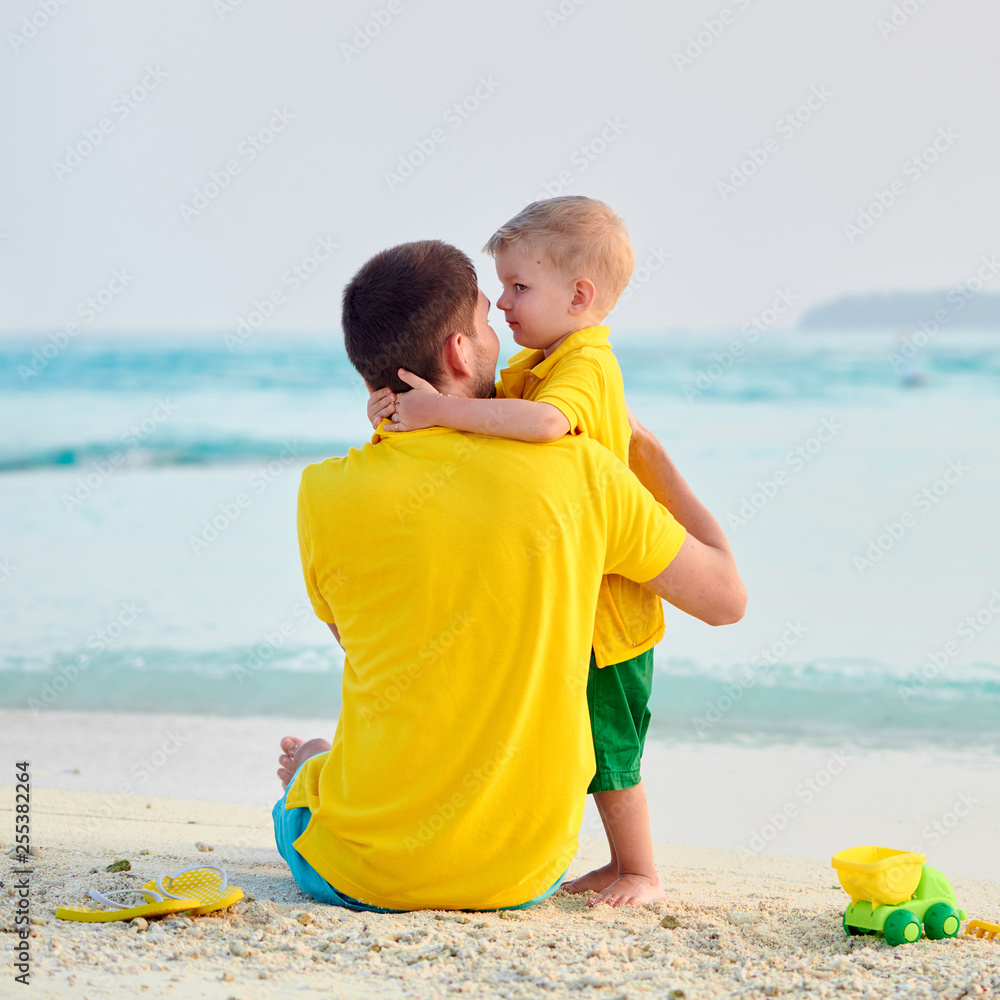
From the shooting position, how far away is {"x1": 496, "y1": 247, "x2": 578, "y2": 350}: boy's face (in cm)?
250

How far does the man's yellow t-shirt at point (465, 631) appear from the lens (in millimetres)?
1978

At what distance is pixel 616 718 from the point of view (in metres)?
2.37

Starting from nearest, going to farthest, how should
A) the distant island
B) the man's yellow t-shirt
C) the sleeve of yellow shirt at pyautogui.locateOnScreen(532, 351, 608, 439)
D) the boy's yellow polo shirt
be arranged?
the man's yellow t-shirt < the sleeve of yellow shirt at pyautogui.locateOnScreen(532, 351, 608, 439) < the boy's yellow polo shirt < the distant island

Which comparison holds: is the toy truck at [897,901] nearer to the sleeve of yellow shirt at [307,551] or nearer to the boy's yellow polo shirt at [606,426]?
the boy's yellow polo shirt at [606,426]

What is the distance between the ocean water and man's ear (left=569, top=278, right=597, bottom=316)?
2.95 m

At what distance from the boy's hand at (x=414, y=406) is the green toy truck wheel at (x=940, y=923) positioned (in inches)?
58.8

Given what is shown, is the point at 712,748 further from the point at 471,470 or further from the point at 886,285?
the point at 886,285

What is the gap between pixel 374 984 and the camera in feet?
5.99

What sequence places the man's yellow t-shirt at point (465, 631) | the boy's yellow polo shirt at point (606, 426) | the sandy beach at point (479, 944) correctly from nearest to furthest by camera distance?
the sandy beach at point (479, 944) < the man's yellow t-shirt at point (465, 631) < the boy's yellow polo shirt at point (606, 426)

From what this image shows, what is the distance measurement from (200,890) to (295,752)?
0.43 m

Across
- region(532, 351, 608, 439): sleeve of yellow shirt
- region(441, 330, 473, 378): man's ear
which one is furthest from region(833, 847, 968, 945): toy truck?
region(441, 330, 473, 378): man's ear

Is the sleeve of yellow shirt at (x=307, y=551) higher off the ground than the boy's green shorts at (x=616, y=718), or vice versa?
the sleeve of yellow shirt at (x=307, y=551)

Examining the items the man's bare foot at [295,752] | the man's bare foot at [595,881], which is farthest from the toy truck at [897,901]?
the man's bare foot at [295,752]

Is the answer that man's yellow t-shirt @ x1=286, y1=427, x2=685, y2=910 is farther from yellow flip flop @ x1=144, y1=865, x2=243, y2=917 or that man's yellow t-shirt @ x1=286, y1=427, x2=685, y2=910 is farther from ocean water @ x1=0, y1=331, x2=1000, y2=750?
ocean water @ x1=0, y1=331, x2=1000, y2=750
